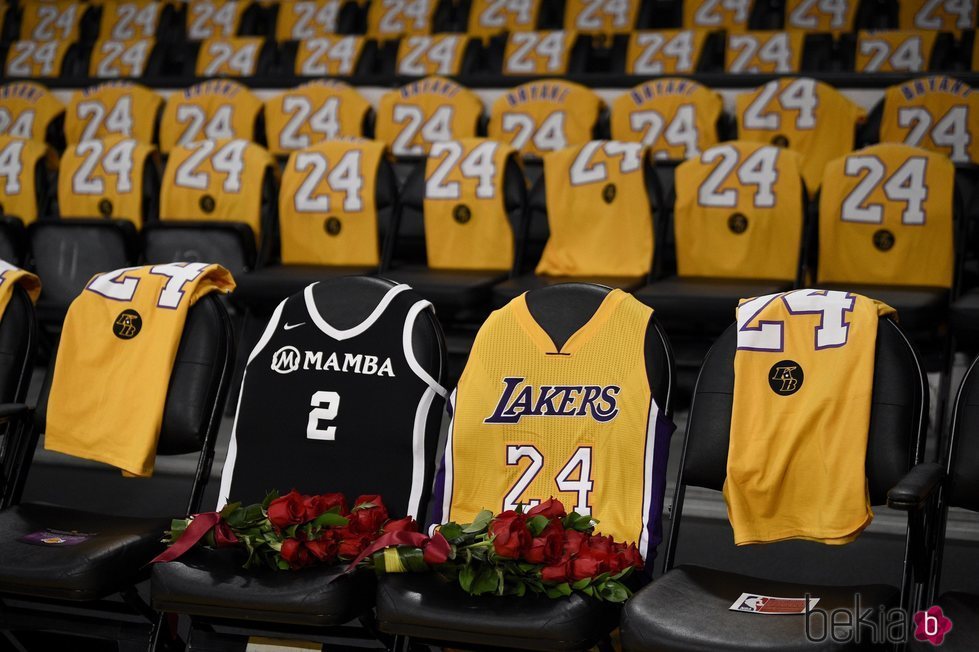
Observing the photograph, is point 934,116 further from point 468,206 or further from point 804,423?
point 804,423

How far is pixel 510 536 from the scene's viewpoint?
2.08 meters

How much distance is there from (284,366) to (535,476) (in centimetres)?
64

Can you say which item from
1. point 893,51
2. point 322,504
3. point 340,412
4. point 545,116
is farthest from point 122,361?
point 893,51

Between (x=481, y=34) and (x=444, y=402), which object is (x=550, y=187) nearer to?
(x=444, y=402)

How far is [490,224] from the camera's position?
13.1 feet

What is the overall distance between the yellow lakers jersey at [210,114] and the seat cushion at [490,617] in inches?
145

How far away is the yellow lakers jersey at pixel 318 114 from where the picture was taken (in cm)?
532

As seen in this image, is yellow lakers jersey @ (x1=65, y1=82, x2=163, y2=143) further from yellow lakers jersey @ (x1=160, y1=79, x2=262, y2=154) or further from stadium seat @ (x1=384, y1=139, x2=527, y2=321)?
stadium seat @ (x1=384, y1=139, x2=527, y2=321)

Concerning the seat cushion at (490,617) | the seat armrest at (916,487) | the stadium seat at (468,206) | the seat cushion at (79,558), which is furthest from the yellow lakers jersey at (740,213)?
the seat cushion at (79,558)

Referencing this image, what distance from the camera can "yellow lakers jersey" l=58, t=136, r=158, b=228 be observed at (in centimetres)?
445

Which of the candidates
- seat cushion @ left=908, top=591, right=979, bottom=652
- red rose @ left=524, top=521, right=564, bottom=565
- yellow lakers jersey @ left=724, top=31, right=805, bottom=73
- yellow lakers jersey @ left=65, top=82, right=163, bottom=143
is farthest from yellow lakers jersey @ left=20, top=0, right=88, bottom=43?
seat cushion @ left=908, top=591, right=979, bottom=652

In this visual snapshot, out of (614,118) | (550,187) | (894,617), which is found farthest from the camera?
(614,118)

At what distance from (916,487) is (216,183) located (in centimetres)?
299

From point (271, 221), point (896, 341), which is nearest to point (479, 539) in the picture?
point (896, 341)
